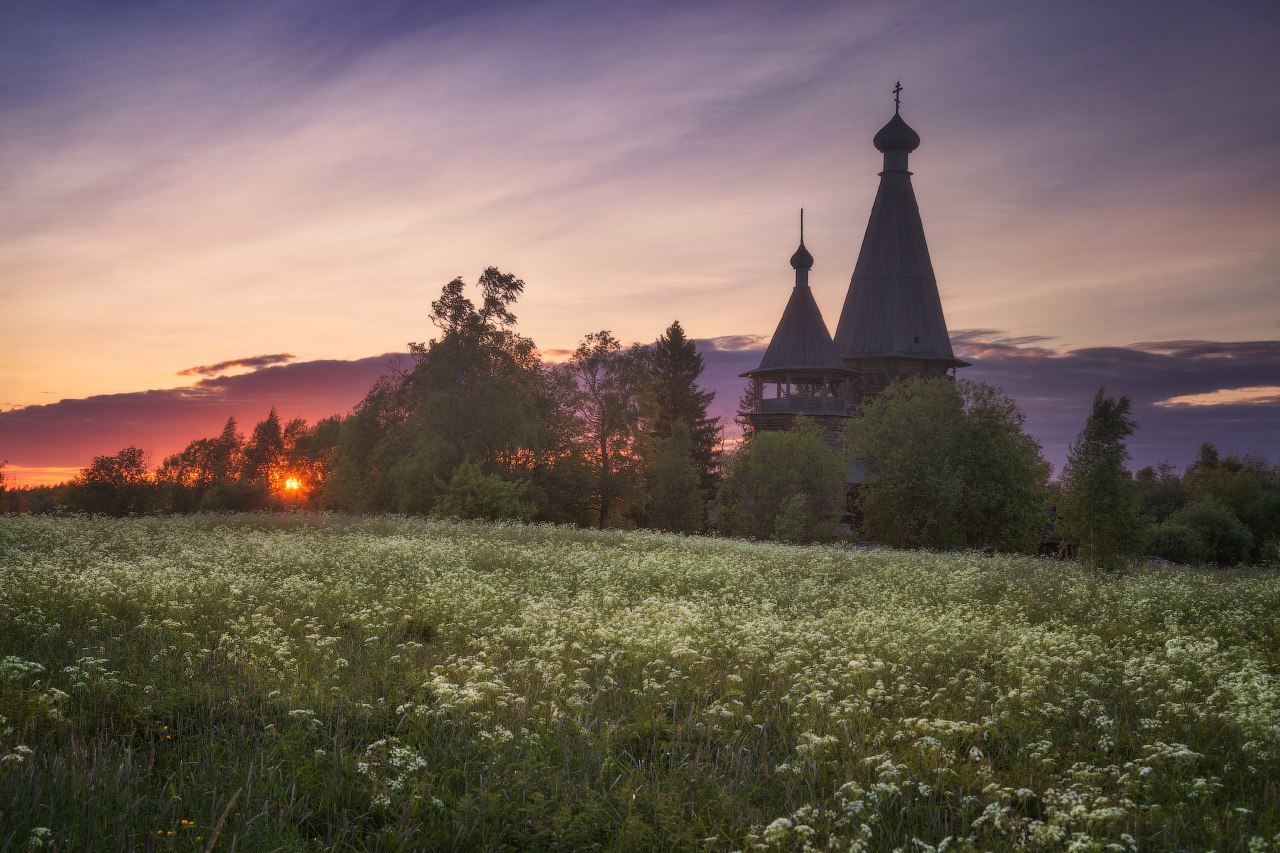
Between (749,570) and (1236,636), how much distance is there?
8927mm

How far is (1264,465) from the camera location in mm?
91625

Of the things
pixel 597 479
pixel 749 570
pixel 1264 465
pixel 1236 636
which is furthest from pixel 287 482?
pixel 1264 465

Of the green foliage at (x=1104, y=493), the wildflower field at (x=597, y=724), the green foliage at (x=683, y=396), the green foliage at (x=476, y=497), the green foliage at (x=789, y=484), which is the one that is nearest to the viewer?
the wildflower field at (x=597, y=724)

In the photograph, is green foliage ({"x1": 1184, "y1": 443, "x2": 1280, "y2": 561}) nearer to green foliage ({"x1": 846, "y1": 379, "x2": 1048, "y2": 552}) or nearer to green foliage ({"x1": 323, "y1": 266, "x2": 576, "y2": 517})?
green foliage ({"x1": 846, "y1": 379, "x2": 1048, "y2": 552})

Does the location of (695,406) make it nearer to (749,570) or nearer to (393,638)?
(749,570)

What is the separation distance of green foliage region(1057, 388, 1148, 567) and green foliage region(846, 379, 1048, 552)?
16526 millimetres

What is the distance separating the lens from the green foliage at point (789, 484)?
51531 mm

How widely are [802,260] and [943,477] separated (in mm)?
26272

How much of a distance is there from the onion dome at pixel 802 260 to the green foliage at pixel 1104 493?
39.3 meters

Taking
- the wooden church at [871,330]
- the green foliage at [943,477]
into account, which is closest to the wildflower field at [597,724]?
the green foliage at [943,477]

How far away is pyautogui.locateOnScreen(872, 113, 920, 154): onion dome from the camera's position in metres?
68.2

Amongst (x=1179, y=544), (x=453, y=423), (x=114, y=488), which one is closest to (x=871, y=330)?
(x=1179, y=544)

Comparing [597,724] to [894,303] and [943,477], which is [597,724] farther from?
[894,303]

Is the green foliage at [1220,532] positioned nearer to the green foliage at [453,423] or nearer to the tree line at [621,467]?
the tree line at [621,467]
